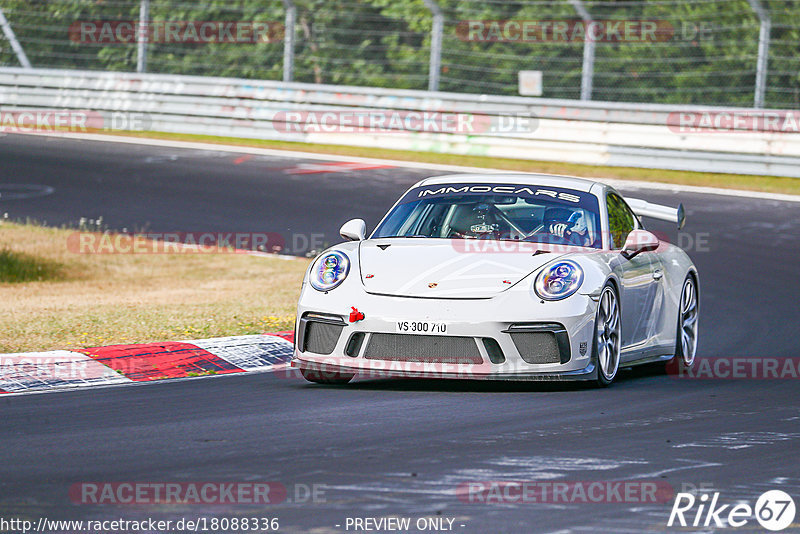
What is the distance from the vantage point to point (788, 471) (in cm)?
574

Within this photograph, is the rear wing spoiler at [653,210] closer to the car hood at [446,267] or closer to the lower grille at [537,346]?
the car hood at [446,267]

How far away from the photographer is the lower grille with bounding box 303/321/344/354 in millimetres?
7777

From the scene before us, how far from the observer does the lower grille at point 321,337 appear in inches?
306

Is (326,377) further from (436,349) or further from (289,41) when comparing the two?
(289,41)

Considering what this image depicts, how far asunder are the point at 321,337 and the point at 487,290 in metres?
0.97

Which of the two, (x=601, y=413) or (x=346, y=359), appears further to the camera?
(x=346, y=359)

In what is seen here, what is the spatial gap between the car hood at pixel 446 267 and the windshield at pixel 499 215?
29 cm

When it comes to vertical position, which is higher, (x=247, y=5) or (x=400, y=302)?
(x=247, y=5)

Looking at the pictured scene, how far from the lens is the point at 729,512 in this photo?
5.00m

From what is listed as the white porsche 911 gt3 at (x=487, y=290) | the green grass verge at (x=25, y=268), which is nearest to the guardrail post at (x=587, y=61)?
the green grass verge at (x=25, y=268)

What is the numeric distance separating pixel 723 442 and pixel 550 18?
18244mm

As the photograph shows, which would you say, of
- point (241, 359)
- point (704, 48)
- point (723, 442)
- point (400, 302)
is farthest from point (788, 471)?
point (704, 48)

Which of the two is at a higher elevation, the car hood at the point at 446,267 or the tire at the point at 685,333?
the car hood at the point at 446,267

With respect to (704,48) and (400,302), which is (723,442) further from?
(704,48)
